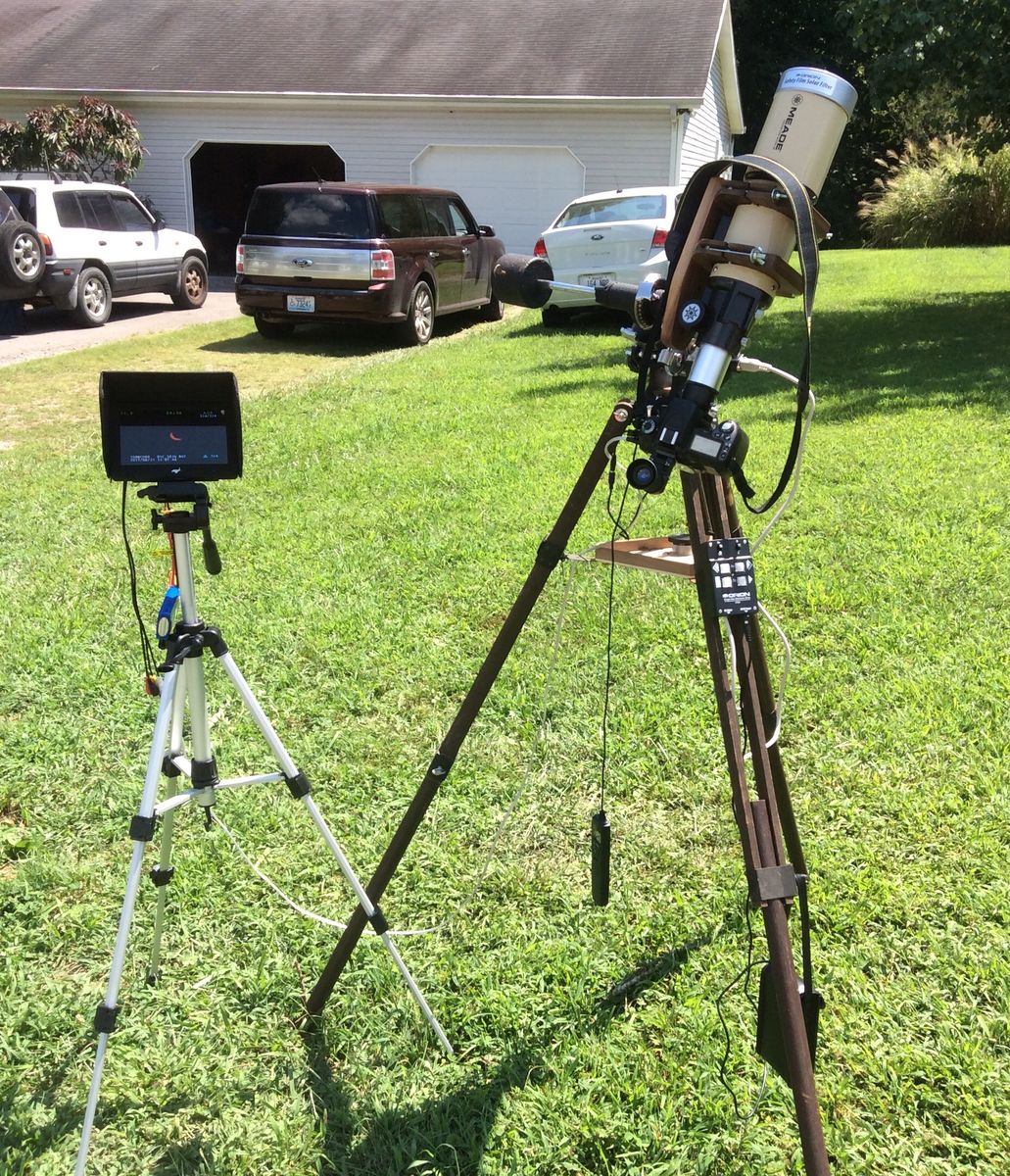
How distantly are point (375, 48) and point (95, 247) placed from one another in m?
10.2

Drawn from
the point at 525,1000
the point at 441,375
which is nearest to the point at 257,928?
the point at 525,1000

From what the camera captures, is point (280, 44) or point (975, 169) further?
point (975, 169)

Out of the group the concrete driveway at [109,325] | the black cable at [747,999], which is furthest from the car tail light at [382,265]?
the black cable at [747,999]

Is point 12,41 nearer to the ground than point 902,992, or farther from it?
farther from it

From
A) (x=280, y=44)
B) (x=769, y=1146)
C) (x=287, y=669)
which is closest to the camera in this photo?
(x=769, y=1146)

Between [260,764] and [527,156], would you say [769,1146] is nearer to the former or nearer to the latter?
[260,764]

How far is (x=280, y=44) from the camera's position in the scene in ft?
69.1

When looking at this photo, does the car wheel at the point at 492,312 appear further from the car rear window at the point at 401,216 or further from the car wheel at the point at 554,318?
the car rear window at the point at 401,216

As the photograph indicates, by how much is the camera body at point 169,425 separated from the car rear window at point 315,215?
9.75m

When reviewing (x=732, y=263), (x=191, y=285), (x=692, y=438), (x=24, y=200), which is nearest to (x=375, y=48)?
(x=191, y=285)

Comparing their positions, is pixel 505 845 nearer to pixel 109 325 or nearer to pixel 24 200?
pixel 24 200

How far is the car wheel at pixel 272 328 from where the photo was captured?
39.9 feet

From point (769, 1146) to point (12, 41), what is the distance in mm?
26206

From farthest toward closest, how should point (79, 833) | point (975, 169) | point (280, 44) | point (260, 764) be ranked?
point (975, 169) → point (280, 44) → point (260, 764) → point (79, 833)
